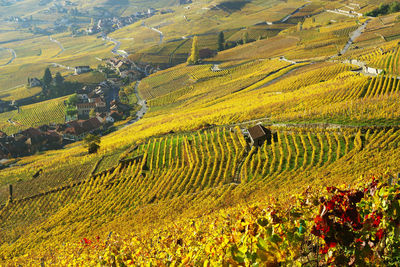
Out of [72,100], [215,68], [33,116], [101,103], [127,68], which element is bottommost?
[33,116]

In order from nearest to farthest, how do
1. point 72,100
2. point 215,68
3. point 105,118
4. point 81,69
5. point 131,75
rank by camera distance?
point 105,118 → point 72,100 → point 215,68 → point 131,75 → point 81,69

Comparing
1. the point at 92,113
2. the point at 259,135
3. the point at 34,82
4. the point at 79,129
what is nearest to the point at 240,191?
the point at 259,135

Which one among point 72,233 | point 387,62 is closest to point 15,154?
point 72,233

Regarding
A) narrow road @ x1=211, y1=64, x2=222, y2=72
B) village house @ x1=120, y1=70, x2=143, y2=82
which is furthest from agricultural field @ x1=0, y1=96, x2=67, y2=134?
Result: narrow road @ x1=211, y1=64, x2=222, y2=72

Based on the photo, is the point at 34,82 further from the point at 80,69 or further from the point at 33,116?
the point at 33,116

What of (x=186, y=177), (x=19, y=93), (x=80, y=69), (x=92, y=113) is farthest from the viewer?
(x=80, y=69)

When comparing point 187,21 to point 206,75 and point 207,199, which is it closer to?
point 206,75

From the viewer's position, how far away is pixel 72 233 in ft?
87.8

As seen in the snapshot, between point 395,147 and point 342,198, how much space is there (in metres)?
22.7

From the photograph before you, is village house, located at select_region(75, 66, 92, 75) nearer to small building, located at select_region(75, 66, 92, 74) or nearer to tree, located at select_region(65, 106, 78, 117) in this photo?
small building, located at select_region(75, 66, 92, 74)

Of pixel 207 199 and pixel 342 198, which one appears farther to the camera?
pixel 207 199

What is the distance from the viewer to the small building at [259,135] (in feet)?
106

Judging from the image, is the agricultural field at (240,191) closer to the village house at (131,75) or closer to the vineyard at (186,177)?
the vineyard at (186,177)

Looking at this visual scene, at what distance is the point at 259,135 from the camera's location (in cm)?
3244
